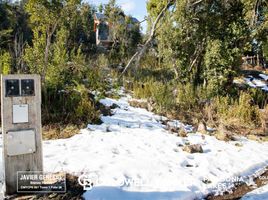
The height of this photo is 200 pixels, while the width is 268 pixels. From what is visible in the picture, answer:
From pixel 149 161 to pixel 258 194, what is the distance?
1.34 m

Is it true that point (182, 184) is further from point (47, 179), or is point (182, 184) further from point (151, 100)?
point (151, 100)

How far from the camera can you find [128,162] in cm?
354

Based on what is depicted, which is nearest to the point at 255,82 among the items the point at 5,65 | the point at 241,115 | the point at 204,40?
the point at 204,40

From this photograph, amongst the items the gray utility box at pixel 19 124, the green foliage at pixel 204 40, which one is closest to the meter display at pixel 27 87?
the gray utility box at pixel 19 124

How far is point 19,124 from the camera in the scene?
8.36 feet

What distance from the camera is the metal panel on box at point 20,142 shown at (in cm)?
250

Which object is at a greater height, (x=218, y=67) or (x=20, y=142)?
(x=218, y=67)

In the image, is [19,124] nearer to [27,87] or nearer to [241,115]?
[27,87]

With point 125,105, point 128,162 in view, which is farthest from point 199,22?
point 128,162

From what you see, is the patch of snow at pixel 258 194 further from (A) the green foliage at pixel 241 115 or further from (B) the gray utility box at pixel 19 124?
(A) the green foliage at pixel 241 115

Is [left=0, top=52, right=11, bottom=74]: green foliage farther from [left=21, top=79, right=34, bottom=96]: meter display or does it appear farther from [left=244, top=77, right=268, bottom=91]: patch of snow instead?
[left=244, top=77, right=268, bottom=91]: patch of snow

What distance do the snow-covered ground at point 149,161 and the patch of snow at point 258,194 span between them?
275 millimetres

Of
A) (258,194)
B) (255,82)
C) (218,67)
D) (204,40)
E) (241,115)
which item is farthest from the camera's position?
(255,82)

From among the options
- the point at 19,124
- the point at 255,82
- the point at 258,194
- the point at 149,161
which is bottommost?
the point at 258,194
